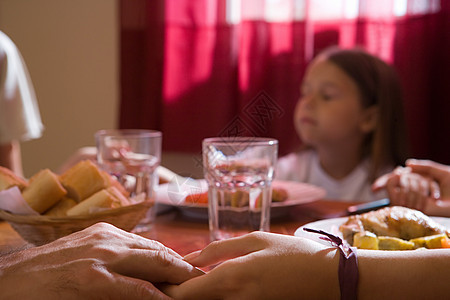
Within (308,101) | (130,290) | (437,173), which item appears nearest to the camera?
(130,290)

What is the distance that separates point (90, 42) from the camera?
2627 mm

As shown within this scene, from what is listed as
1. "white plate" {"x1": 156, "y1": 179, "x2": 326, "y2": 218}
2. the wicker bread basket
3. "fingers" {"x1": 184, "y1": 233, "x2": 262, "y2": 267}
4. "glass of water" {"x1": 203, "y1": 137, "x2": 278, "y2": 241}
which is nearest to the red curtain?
"white plate" {"x1": 156, "y1": 179, "x2": 326, "y2": 218}

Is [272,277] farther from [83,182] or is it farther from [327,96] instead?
[327,96]

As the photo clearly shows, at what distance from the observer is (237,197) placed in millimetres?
819

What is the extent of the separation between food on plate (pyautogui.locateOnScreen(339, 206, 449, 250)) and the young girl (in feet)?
3.74

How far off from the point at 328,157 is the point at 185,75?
768 millimetres

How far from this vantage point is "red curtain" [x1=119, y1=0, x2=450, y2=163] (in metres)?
2.03

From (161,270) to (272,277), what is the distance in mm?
109

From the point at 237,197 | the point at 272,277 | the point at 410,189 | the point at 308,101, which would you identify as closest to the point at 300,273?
the point at 272,277

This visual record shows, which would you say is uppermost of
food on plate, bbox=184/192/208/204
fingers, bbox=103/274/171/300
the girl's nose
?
the girl's nose

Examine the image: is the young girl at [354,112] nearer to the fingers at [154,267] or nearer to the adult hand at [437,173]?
the adult hand at [437,173]

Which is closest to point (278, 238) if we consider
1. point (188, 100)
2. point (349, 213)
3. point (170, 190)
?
point (349, 213)

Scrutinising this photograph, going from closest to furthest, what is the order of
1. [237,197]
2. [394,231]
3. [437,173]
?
1. [394,231]
2. [237,197]
3. [437,173]

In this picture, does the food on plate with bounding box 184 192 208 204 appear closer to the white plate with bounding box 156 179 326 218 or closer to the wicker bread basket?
the white plate with bounding box 156 179 326 218
